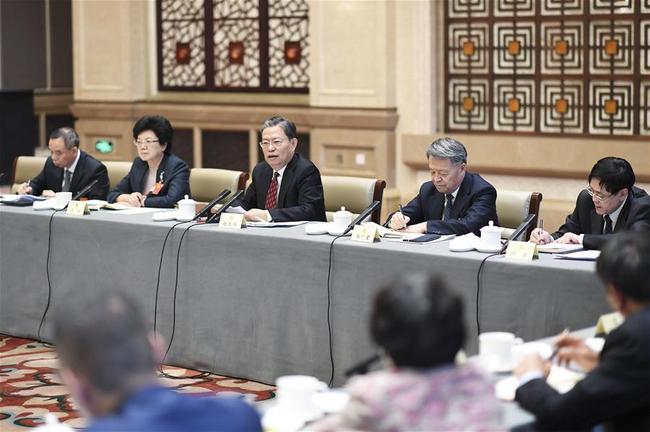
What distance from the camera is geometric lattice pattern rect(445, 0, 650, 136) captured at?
740 cm

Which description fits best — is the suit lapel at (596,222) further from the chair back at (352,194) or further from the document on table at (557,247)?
the chair back at (352,194)

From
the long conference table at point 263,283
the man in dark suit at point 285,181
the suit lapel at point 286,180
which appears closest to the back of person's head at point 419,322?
the long conference table at point 263,283

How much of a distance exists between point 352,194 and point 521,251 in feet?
5.48

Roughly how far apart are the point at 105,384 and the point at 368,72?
21.9ft

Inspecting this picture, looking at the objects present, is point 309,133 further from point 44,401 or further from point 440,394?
point 440,394

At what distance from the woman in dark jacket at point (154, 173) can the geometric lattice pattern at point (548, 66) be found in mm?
2527

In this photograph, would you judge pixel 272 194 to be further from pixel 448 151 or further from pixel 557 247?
pixel 557 247

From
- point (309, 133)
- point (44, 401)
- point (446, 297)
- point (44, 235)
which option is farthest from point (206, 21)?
point (446, 297)

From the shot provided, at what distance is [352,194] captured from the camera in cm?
579

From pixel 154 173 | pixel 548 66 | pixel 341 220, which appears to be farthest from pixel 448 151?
pixel 548 66

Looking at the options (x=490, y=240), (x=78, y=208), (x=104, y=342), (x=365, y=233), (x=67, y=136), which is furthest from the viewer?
(x=67, y=136)

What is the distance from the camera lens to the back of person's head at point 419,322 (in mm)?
1982

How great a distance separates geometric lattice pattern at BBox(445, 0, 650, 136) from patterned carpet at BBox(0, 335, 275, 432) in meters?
3.56

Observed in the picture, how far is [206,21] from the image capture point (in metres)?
9.45
